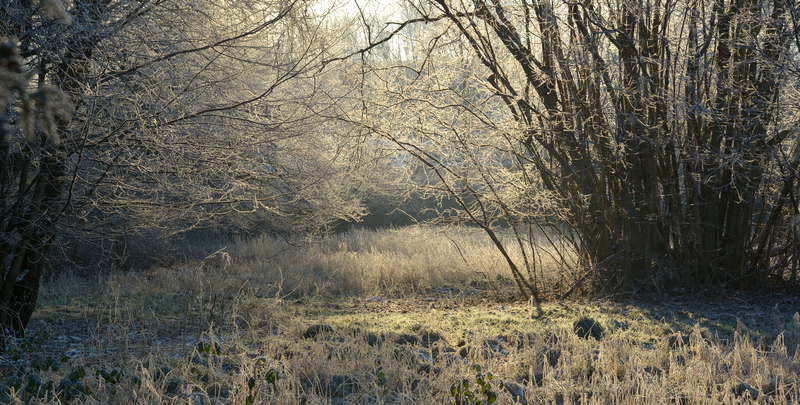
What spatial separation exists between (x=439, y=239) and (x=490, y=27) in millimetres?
7140

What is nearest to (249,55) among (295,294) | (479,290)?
(295,294)

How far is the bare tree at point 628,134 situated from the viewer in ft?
20.4

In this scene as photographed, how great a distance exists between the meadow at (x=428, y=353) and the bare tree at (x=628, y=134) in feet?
1.77

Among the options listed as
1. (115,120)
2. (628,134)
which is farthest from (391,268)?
(115,120)

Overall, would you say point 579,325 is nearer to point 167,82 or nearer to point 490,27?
point 490,27

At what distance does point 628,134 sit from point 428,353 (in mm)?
3319

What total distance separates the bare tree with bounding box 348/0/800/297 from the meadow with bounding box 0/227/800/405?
0.54m

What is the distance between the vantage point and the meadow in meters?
3.38

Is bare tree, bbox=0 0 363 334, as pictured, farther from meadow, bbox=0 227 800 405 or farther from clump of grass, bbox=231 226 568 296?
clump of grass, bbox=231 226 568 296

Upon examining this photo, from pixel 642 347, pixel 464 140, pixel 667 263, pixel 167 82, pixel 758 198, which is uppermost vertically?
pixel 167 82

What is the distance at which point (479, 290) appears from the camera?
8.45 m

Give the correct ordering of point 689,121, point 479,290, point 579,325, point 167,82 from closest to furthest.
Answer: point 579,325 < point 167,82 < point 689,121 < point 479,290

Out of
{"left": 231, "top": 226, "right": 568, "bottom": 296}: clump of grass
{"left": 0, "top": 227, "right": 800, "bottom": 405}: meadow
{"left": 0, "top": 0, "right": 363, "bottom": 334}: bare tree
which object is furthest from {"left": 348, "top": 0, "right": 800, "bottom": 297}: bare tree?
{"left": 0, "top": 0, "right": 363, "bottom": 334}: bare tree

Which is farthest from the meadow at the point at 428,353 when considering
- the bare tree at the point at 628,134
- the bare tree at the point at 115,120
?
the bare tree at the point at 115,120
